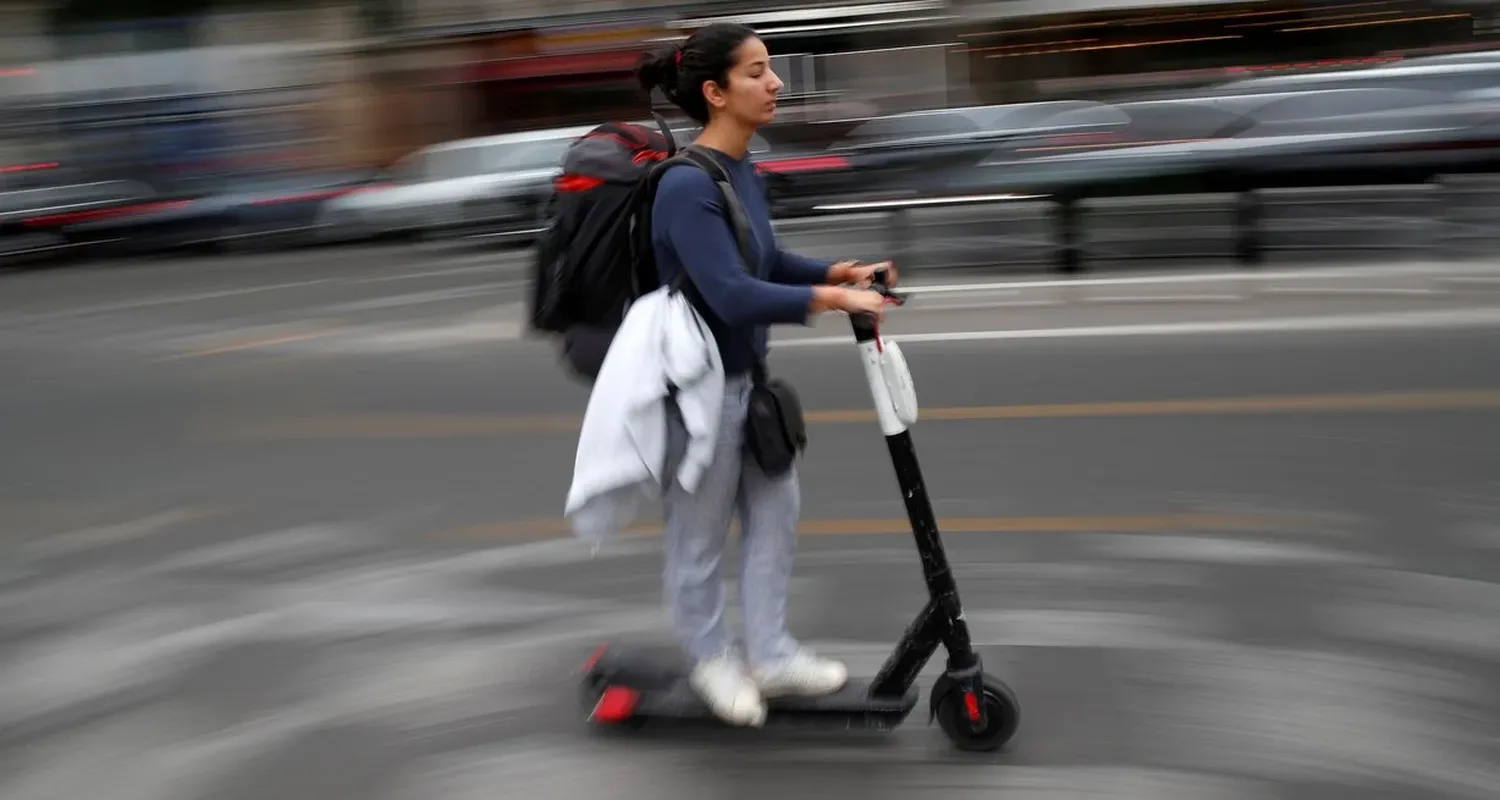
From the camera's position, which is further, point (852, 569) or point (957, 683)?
point (852, 569)

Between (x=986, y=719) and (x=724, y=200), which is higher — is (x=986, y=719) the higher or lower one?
the lower one

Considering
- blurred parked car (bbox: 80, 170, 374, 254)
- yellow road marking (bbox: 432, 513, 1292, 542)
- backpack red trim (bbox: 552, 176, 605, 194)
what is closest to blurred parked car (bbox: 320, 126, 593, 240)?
blurred parked car (bbox: 80, 170, 374, 254)

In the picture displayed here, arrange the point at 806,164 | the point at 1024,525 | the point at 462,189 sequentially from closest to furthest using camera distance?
1. the point at 1024,525
2. the point at 462,189
3. the point at 806,164

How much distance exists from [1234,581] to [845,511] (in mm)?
1574

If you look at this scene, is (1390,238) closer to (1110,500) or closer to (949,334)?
(949,334)

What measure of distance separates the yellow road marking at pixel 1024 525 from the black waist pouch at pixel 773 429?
2192mm

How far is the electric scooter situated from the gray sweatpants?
0.16 m

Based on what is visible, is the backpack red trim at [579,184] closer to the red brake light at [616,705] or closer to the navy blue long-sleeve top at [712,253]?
the navy blue long-sleeve top at [712,253]

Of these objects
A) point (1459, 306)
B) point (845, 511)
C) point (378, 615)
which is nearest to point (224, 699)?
point (378, 615)

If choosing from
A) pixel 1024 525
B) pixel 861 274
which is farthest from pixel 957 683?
pixel 1024 525

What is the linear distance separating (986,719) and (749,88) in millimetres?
1500

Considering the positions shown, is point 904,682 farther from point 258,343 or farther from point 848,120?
point 848,120

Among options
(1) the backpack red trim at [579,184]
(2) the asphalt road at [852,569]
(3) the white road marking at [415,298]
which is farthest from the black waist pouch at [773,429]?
(3) the white road marking at [415,298]

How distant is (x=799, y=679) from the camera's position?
4.03m
